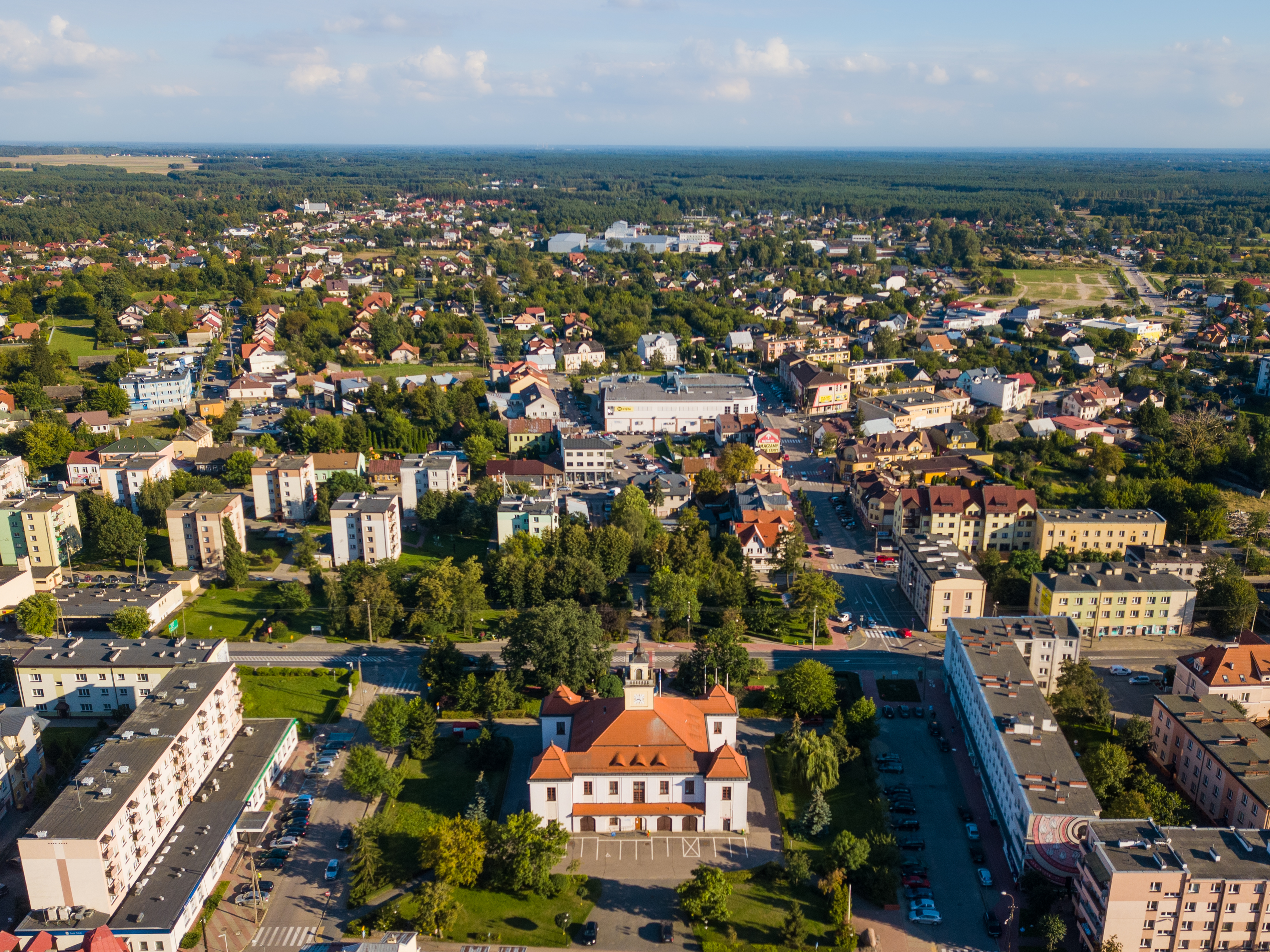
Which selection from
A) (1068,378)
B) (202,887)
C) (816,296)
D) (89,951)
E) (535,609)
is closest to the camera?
(89,951)

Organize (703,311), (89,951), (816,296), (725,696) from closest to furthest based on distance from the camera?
(89,951)
(725,696)
(703,311)
(816,296)

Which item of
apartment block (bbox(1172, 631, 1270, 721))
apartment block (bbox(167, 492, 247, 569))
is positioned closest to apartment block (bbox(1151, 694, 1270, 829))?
apartment block (bbox(1172, 631, 1270, 721))

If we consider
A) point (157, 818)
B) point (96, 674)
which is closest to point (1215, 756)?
point (157, 818)

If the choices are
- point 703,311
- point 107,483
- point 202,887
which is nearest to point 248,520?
point 107,483

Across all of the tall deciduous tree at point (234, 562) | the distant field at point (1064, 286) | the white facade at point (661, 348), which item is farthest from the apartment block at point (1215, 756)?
the distant field at point (1064, 286)

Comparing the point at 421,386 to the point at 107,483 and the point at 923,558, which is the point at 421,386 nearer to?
the point at 107,483

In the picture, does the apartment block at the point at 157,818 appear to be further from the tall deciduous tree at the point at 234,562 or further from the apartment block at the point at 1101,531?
the apartment block at the point at 1101,531

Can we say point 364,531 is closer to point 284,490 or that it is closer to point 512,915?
point 284,490

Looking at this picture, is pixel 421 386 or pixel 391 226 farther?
pixel 391 226
